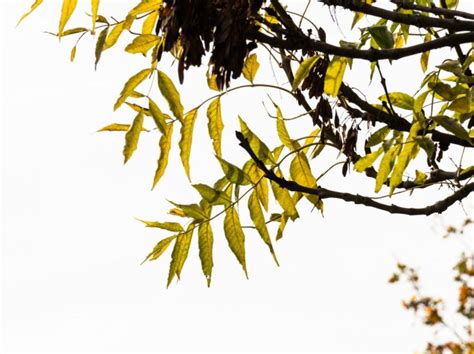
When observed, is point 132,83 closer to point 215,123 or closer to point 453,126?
point 215,123

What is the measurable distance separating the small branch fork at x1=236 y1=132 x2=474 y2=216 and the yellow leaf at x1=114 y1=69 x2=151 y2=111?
1.20 feet

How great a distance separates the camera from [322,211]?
132 inches

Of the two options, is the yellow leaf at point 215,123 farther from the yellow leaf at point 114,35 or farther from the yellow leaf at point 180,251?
the yellow leaf at point 114,35

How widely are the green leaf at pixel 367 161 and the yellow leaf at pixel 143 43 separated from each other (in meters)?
0.87

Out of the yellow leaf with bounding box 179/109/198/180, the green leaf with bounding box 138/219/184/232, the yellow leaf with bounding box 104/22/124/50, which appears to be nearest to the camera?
the yellow leaf with bounding box 104/22/124/50

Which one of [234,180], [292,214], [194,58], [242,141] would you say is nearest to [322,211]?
[292,214]

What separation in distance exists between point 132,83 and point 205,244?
0.71m

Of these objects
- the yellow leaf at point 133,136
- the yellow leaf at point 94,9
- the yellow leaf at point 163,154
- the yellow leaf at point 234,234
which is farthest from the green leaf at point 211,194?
the yellow leaf at point 94,9

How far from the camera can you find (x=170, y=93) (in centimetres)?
285

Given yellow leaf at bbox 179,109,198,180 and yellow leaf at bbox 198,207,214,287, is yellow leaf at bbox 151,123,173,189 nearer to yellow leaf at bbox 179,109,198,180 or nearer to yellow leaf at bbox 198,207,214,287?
yellow leaf at bbox 179,109,198,180

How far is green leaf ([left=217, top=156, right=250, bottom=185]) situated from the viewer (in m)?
3.09

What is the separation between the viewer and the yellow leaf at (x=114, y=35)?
9.25 feet

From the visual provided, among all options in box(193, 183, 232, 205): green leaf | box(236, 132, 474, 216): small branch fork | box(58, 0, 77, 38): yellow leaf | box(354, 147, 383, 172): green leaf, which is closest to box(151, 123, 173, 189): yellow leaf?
box(193, 183, 232, 205): green leaf

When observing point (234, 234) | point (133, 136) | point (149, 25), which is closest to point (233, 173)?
point (234, 234)
